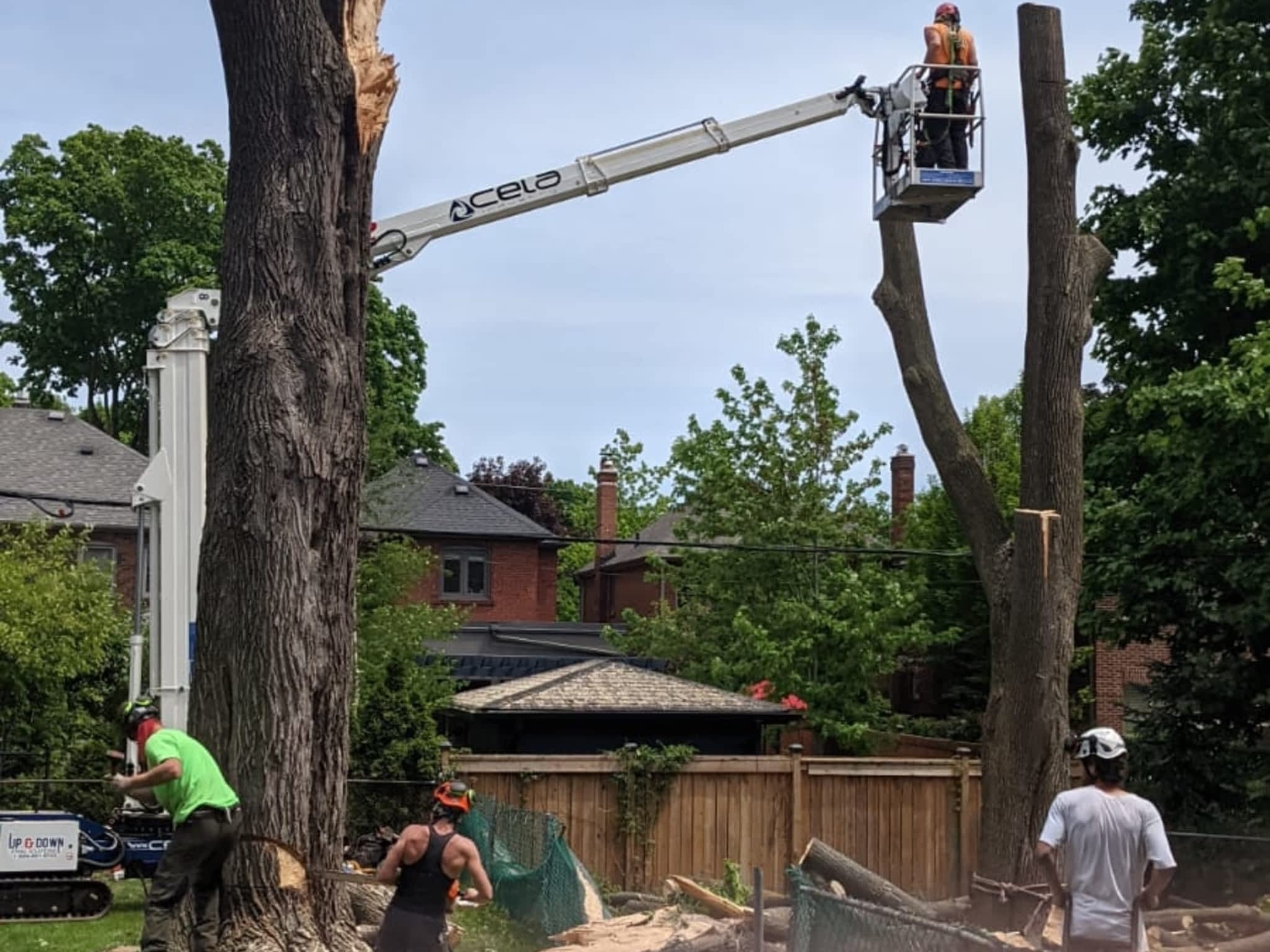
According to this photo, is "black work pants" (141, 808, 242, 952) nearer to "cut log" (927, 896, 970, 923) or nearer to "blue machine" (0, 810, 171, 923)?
"blue machine" (0, 810, 171, 923)

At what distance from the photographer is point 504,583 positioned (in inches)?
1647

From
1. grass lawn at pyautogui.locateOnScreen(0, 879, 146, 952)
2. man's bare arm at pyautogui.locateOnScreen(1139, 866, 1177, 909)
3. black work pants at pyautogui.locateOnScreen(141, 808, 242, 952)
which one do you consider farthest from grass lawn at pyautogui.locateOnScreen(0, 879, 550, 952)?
man's bare arm at pyautogui.locateOnScreen(1139, 866, 1177, 909)

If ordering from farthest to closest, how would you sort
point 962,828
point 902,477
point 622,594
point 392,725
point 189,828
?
point 622,594 → point 902,477 → point 962,828 → point 392,725 → point 189,828

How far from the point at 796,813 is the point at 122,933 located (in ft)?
28.5

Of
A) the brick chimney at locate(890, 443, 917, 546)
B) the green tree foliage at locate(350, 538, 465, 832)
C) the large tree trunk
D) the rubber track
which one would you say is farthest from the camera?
the brick chimney at locate(890, 443, 917, 546)

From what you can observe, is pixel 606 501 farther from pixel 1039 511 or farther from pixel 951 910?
pixel 1039 511

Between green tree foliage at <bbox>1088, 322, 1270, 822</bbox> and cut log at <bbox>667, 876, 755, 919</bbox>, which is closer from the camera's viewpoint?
cut log at <bbox>667, 876, 755, 919</bbox>

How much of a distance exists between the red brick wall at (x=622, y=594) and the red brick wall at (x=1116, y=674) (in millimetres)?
17418

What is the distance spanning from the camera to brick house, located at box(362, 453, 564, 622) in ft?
132

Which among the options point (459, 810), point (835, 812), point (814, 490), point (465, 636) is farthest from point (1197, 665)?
point (465, 636)

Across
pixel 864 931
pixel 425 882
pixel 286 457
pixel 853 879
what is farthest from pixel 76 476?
pixel 864 931

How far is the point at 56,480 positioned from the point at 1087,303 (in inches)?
1031

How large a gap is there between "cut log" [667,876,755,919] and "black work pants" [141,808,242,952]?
699 centimetres

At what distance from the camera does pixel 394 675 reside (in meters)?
19.6
